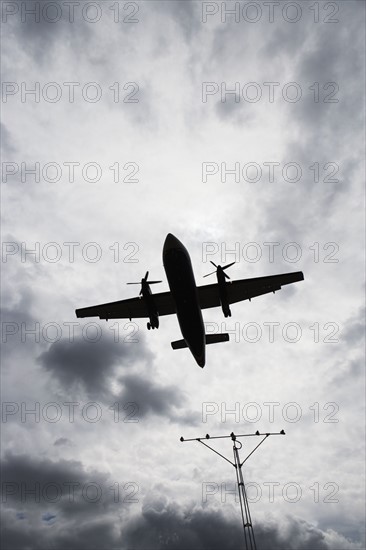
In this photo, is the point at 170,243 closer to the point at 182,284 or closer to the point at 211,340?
the point at 182,284

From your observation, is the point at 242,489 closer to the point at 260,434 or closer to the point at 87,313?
the point at 260,434

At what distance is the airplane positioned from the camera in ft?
89.7

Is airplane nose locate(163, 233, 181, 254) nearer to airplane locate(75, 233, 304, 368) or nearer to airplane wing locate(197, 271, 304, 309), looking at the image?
airplane locate(75, 233, 304, 368)

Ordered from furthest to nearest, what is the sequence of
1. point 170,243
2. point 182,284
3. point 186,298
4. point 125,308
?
point 125,308 < point 186,298 < point 182,284 < point 170,243

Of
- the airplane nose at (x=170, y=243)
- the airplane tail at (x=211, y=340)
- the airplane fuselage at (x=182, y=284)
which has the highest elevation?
the airplane nose at (x=170, y=243)

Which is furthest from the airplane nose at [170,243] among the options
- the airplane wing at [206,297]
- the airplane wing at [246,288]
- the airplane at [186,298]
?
the airplane wing at [246,288]

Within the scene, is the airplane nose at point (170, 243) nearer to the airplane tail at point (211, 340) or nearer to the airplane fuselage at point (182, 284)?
the airplane fuselage at point (182, 284)

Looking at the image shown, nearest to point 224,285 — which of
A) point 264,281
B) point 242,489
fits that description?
point 264,281

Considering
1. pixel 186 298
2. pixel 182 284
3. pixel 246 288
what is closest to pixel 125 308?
pixel 186 298

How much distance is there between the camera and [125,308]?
34.6 meters

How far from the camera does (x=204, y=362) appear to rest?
112 ft

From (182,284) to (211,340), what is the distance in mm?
9059

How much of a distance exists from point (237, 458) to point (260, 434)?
2.31 meters

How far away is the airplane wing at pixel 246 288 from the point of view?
1232 inches
